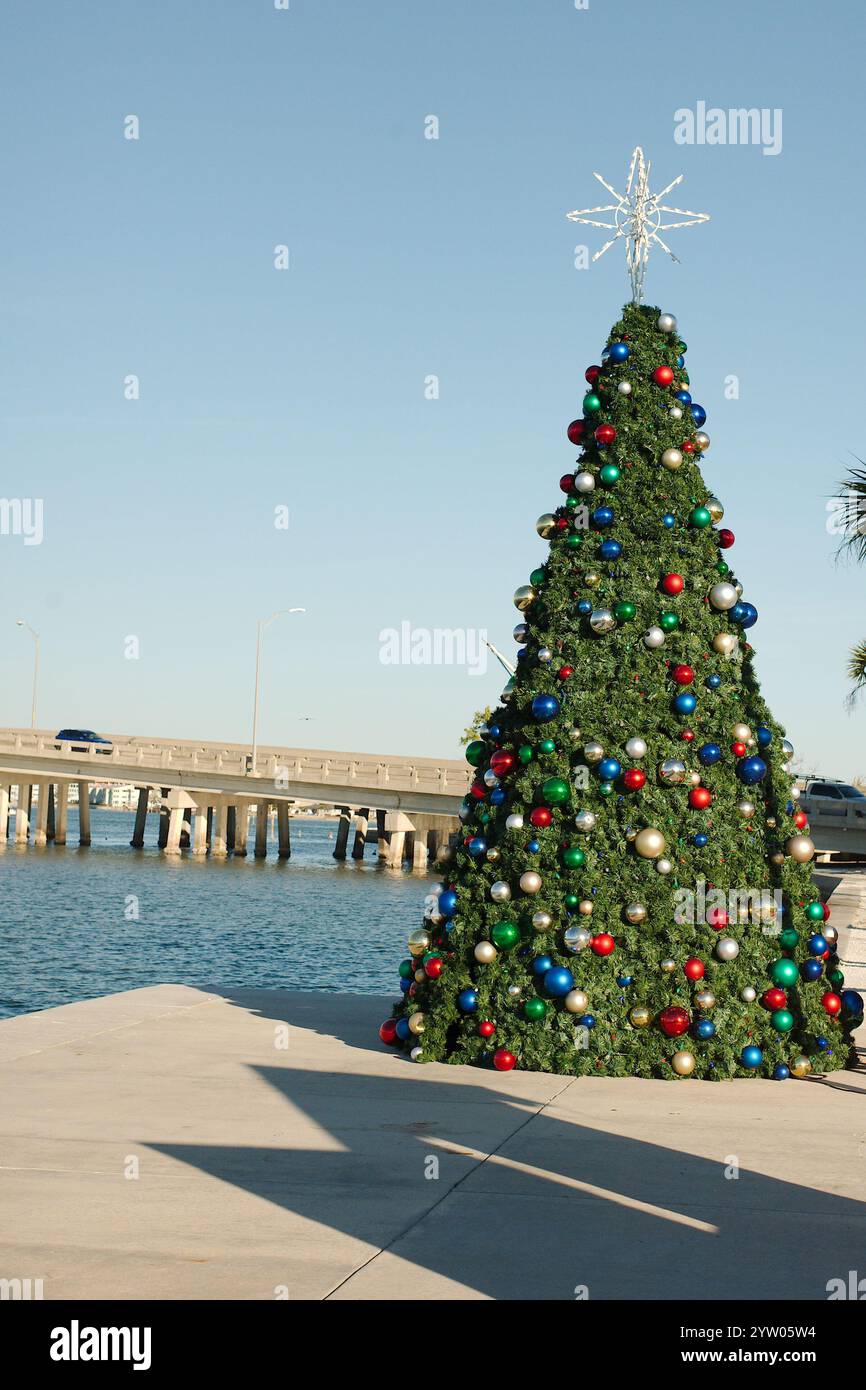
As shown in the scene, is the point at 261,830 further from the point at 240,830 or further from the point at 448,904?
the point at 448,904

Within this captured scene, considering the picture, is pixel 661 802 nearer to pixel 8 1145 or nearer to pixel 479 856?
pixel 479 856

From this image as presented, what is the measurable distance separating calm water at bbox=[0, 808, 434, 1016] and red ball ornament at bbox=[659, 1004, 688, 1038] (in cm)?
1267

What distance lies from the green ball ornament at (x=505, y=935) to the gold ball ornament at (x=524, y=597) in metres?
2.40

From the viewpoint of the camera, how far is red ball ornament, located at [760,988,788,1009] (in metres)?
9.07

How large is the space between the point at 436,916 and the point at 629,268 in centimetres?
512

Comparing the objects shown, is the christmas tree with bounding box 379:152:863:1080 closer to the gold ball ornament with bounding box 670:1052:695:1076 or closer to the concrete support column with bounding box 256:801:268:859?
the gold ball ornament with bounding box 670:1052:695:1076

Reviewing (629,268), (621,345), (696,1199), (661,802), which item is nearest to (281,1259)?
(696,1199)

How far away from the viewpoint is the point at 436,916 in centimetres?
941

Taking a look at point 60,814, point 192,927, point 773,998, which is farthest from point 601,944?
point 60,814

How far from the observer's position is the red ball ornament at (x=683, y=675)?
9422mm

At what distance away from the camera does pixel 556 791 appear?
9.13 metres

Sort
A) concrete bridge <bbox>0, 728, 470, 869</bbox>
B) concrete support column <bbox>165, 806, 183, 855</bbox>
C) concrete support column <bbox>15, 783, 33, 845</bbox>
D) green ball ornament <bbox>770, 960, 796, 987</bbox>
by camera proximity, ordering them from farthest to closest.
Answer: concrete support column <bbox>15, 783, 33, 845</bbox> < concrete support column <bbox>165, 806, 183, 855</bbox> < concrete bridge <bbox>0, 728, 470, 869</bbox> < green ball ornament <bbox>770, 960, 796, 987</bbox>

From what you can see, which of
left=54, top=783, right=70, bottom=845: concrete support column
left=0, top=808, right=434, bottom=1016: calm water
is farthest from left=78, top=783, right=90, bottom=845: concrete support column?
left=0, top=808, right=434, bottom=1016: calm water

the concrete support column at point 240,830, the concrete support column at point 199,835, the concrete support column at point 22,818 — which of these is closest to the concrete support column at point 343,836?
the concrete support column at point 240,830
